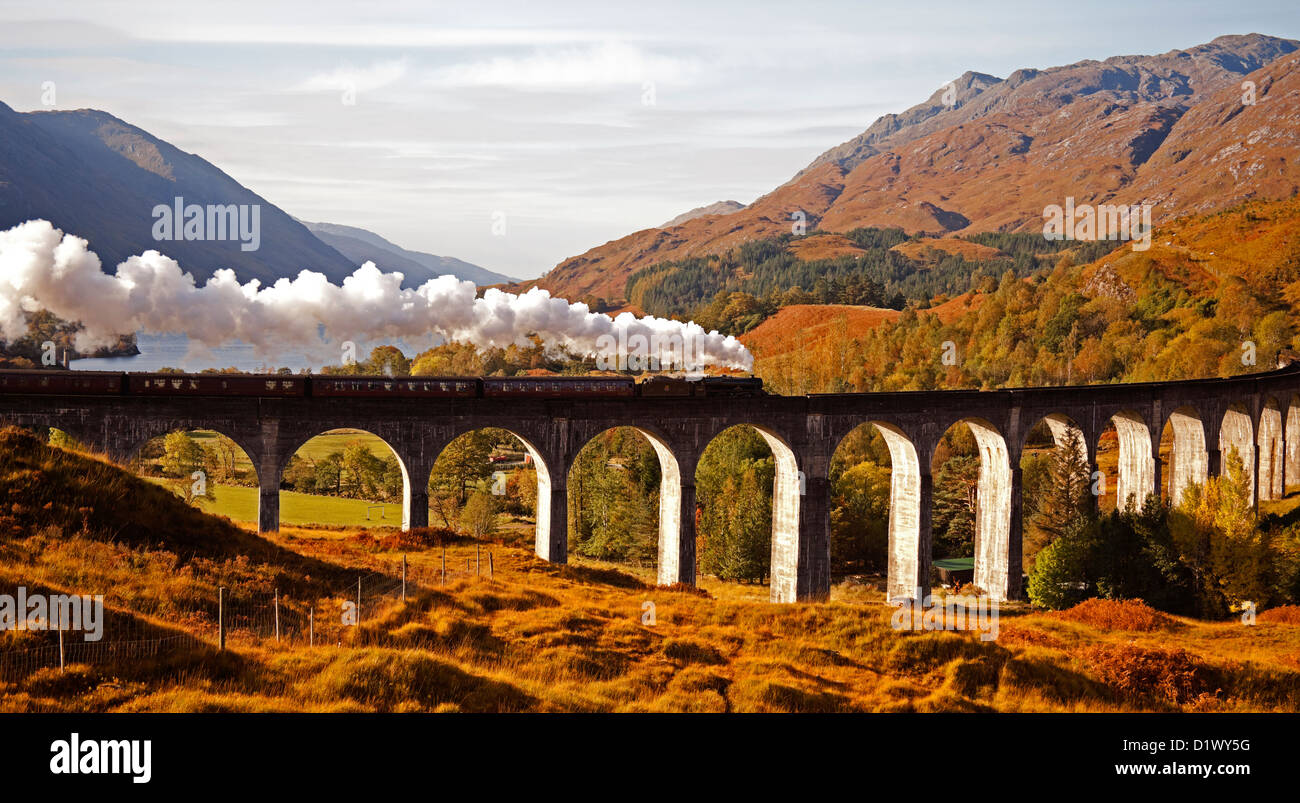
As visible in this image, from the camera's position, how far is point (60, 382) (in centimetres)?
3550

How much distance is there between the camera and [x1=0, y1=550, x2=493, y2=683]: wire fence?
60.6 feet

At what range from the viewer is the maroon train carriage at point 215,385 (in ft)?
121

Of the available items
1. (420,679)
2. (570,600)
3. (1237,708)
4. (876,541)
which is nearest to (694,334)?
(876,541)

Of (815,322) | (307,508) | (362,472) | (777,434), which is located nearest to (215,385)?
(777,434)

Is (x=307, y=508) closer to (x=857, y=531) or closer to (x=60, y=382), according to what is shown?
(x=60, y=382)

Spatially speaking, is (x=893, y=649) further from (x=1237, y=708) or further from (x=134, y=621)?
(x=134, y=621)

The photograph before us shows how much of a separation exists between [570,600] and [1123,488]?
49853 millimetres

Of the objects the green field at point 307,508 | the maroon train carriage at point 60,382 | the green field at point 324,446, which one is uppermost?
the maroon train carriage at point 60,382

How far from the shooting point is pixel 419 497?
4053 centimetres

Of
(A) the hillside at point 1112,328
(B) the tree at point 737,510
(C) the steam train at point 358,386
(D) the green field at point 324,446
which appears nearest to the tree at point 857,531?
(B) the tree at point 737,510

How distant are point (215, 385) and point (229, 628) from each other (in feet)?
57.9

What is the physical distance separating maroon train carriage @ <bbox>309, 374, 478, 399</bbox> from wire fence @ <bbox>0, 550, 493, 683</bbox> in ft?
33.6

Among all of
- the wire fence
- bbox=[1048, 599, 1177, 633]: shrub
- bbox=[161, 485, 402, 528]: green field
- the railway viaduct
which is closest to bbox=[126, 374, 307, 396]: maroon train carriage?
the railway viaduct

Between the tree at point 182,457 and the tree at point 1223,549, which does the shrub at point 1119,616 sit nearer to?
the tree at point 1223,549
